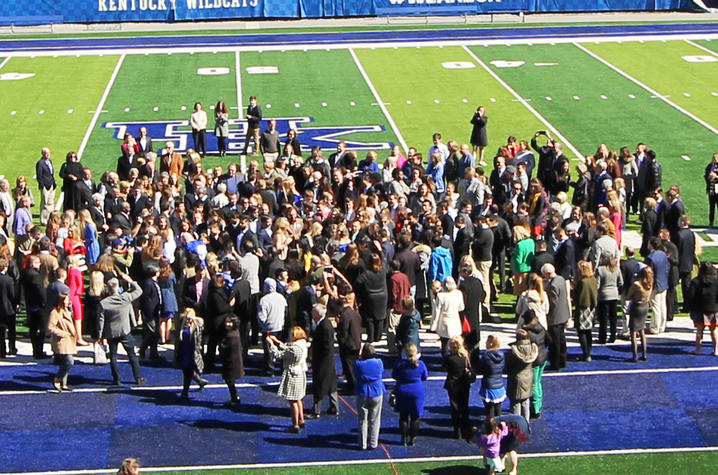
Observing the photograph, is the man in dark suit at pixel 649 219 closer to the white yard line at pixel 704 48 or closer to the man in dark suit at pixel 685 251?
the man in dark suit at pixel 685 251

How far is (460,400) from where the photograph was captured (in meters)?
15.3

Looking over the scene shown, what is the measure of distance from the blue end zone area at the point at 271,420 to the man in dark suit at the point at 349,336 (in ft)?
1.47

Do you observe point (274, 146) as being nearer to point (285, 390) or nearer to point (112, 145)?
point (112, 145)

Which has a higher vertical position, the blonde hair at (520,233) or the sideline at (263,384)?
the blonde hair at (520,233)

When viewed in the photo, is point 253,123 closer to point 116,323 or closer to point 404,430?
point 116,323

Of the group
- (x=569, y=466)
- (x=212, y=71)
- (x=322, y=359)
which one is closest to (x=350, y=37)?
(x=212, y=71)

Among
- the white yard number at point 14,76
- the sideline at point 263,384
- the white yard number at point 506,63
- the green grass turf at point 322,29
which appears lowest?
the green grass turf at point 322,29

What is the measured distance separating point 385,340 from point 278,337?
1.98 meters

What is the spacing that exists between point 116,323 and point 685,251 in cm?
829

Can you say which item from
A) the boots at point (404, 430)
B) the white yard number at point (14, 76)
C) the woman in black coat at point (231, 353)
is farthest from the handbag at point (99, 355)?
the white yard number at point (14, 76)

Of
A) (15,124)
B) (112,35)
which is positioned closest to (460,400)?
(15,124)

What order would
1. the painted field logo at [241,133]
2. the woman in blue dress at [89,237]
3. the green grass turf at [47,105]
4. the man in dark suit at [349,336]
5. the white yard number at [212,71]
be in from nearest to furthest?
the man in dark suit at [349,336]
the woman in blue dress at [89,237]
the green grass turf at [47,105]
the painted field logo at [241,133]
the white yard number at [212,71]

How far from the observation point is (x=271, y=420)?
52.8ft

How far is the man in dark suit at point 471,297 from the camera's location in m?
17.2
